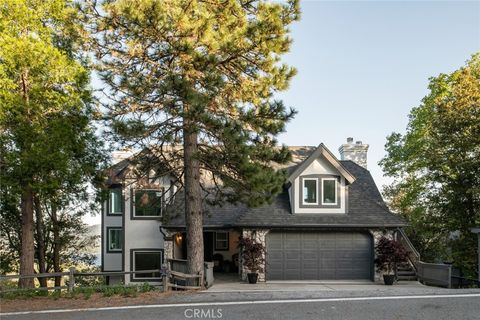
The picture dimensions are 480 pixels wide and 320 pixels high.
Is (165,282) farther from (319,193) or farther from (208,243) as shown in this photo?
(208,243)

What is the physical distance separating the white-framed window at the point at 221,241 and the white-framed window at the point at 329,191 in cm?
720

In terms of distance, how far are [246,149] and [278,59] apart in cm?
359

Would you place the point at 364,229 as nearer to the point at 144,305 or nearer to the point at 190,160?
the point at 190,160

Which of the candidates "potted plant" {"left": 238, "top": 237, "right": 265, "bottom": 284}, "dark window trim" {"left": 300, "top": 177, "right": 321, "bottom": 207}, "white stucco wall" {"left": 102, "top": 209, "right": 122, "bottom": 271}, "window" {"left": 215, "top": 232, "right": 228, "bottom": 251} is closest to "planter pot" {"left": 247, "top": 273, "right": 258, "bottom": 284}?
"potted plant" {"left": 238, "top": 237, "right": 265, "bottom": 284}

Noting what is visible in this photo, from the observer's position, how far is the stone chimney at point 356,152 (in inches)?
1014

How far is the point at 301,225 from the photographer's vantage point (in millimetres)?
17750

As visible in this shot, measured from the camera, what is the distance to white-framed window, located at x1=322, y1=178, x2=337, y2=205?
62.0 feet

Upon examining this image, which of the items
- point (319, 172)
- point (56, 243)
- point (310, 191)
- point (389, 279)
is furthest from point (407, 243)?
point (56, 243)

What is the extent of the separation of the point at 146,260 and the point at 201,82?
11561 mm

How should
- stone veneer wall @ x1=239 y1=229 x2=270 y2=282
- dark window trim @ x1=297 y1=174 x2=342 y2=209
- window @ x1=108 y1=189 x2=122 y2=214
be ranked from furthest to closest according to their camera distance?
window @ x1=108 y1=189 x2=122 y2=214 → dark window trim @ x1=297 y1=174 x2=342 y2=209 → stone veneer wall @ x1=239 y1=229 x2=270 y2=282

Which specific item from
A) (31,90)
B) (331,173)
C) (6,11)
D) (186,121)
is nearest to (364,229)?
(331,173)

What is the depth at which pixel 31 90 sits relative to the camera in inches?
598

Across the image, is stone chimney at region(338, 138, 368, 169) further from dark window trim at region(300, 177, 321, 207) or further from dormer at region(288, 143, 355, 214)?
dark window trim at region(300, 177, 321, 207)

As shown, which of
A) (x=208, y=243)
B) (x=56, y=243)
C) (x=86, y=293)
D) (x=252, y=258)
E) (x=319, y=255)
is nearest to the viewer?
(x=86, y=293)
